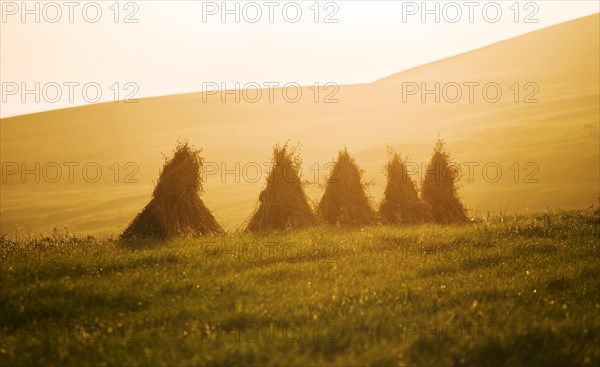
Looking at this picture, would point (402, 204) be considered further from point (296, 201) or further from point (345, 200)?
point (296, 201)

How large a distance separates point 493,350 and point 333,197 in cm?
1203

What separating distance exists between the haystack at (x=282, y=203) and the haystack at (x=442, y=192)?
4099 millimetres

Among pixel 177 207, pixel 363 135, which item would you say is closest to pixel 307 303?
pixel 177 207

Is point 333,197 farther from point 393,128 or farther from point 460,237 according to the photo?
point 393,128

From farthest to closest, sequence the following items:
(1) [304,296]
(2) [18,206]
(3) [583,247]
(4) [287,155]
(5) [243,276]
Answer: (2) [18,206]
(4) [287,155]
(3) [583,247]
(5) [243,276]
(1) [304,296]

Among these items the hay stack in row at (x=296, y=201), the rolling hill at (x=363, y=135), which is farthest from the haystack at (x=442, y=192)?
the rolling hill at (x=363, y=135)

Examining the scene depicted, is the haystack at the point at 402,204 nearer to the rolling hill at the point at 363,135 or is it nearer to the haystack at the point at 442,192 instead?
the haystack at the point at 442,192

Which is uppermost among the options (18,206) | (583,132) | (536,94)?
(536,94)

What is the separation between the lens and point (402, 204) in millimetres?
21062

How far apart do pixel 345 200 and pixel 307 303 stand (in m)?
10.2

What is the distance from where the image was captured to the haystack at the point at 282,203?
64.3 ft

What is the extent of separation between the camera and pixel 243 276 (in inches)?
487

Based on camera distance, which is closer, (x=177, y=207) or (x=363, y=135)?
(x=177, y=207)

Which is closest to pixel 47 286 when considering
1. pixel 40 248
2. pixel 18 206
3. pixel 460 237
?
pixel 40 248
